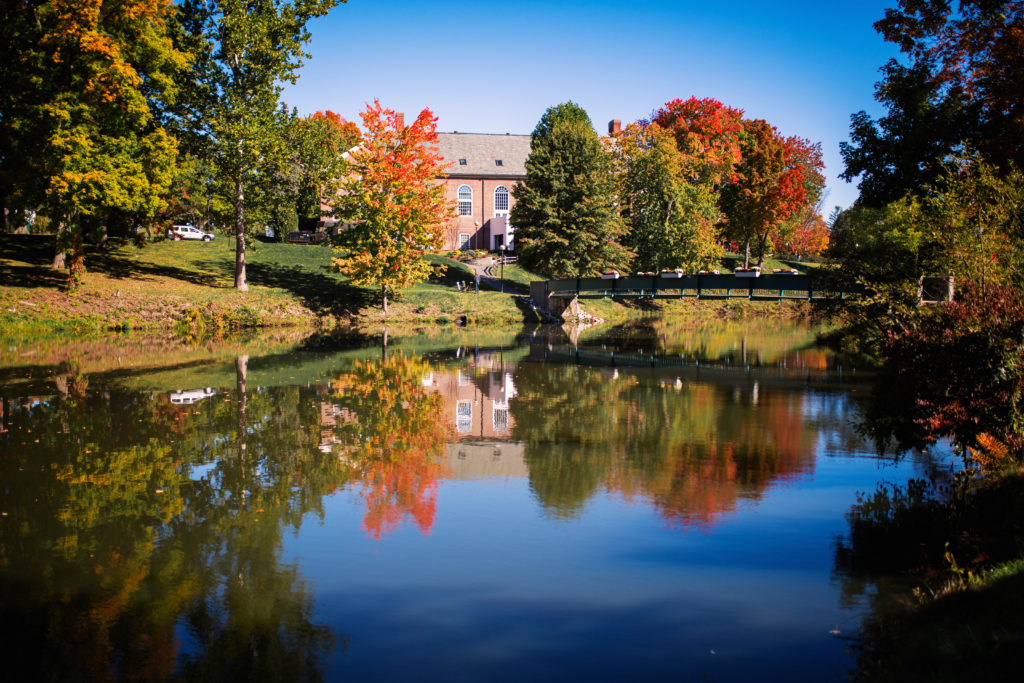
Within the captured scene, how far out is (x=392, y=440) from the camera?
48.7ft

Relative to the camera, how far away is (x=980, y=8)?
82.8 ft

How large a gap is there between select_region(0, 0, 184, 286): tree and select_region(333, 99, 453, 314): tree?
33.0ft

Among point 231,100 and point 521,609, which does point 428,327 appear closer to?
point 231,100

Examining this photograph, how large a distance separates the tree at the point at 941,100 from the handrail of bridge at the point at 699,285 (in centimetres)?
490

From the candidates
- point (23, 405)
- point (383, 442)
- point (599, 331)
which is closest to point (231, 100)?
point (599, 331)

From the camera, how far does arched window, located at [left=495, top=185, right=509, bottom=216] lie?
80312mm

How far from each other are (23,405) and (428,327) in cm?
2672

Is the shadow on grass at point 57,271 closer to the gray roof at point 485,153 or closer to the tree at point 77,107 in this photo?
the tree at point 77,107

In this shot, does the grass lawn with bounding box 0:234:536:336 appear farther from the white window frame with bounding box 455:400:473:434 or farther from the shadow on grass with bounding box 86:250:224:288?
the white window frame with bounding box 455:400:473:434

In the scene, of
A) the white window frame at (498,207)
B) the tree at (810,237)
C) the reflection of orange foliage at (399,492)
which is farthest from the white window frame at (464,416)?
the tree at (810,237)

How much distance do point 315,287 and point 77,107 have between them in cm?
1592

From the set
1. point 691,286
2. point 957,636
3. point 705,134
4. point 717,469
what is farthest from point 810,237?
point 957,636

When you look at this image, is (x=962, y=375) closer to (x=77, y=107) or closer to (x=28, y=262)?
(x=77, y=107)

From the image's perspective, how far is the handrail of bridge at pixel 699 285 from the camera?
3622 centimetres
